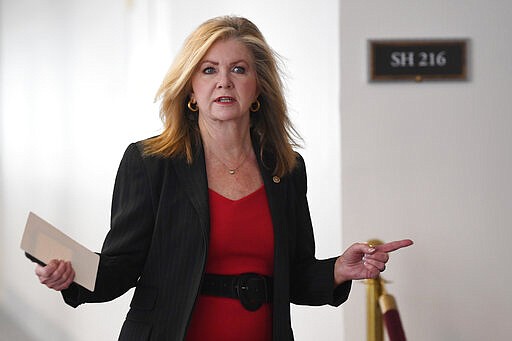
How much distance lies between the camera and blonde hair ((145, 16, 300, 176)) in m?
2.63

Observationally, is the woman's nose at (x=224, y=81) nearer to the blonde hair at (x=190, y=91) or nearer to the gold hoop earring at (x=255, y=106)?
the blonde hair at (x=190, y=91)

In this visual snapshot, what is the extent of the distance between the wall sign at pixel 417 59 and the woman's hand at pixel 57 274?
6.49ft

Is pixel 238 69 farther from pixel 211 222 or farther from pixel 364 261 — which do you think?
pixel 364 261

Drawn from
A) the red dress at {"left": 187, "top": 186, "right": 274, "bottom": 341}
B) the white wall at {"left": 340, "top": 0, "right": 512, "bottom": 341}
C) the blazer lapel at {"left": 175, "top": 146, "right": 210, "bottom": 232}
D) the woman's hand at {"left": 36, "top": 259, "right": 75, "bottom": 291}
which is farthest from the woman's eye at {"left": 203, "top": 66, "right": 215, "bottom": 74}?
the white wall at {"left": 340, "top": 0, "right": 512, "bottom": 341}

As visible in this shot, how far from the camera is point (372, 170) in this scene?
4.02 m

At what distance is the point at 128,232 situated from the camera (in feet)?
8.32

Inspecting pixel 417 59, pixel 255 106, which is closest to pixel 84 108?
pixel 417 59

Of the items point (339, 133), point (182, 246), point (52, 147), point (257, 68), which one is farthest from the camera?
point (52, 147)

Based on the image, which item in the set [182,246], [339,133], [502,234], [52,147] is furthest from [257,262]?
[52,147]

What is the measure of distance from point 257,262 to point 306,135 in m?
1.73

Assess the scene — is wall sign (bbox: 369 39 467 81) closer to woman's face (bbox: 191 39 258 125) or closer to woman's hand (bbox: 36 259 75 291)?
woman's face (bbox: 191 39 258 125)

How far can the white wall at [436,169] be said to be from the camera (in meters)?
4.01

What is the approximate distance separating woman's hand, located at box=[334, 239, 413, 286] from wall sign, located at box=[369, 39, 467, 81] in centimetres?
144

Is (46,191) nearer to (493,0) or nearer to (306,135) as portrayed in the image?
(306,135)
